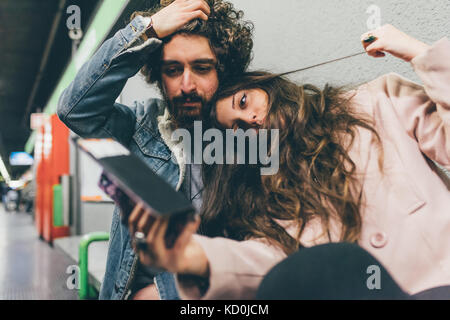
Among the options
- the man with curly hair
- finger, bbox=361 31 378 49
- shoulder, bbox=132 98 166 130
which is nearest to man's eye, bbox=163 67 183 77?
the man with curly hair

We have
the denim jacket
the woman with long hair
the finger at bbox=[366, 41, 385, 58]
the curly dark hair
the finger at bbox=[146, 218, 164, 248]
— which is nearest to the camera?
the finger at bbox=[146, 218, 164, 248]

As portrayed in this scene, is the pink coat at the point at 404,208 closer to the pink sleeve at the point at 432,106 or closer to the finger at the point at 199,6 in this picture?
the pink sleeve at the point at 432,106

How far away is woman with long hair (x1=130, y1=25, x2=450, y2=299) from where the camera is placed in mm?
546

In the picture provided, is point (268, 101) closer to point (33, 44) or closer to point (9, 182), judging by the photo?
point (33, 44)

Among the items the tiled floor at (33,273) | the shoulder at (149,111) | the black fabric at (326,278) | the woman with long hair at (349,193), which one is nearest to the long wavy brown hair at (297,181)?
the woman with long hair at (349,193)

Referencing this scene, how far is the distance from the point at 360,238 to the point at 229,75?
0.53 m

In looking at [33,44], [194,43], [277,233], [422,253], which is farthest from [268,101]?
[33,44]

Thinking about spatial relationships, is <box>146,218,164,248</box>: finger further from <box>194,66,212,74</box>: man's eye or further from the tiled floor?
the tiled floor

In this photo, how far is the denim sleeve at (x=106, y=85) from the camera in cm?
79

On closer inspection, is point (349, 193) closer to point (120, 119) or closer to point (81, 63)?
point (120, 119)

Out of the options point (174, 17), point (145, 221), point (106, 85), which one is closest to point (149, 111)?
point (106, 85)

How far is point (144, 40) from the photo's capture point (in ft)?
2.60

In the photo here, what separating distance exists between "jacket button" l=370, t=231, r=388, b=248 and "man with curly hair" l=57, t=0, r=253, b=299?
0.37m

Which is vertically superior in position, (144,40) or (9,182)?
(144,40)
